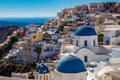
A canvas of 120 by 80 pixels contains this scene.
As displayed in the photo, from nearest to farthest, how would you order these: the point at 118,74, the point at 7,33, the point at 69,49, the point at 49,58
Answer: the point at 118,74
the point at 69,49
the point at 49,58
the point at 7,33

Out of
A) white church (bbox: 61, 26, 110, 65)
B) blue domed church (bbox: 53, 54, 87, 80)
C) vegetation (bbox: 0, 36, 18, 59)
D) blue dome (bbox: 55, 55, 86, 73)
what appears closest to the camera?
blue domed church (bbox: 53, 54, 87, 80)

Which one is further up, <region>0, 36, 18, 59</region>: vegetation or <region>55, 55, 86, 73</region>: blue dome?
<region>55, 55, 86, 73</region>: blue dome

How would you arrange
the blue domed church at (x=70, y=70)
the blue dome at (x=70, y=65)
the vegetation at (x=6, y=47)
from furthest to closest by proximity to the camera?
the vegetation at (x=6, y=47) → the blue dome at (x=70, y=65) → the blue domed church at (x=70, y=70)

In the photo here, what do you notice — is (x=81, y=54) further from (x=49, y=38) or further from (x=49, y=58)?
(x=49, y=38)

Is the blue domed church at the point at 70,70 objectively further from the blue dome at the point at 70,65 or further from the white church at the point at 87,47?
the white church at the point at 87,47

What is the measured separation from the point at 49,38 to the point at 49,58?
5.79 m

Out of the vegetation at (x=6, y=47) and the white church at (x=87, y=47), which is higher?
the white church at (x=87, y=47)

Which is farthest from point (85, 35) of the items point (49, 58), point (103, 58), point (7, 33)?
point (7, 33)

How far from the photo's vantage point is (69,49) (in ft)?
67.9

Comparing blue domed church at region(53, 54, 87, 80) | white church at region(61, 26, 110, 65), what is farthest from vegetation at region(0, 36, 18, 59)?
blue domed church at region(53, 54, 87, 80)

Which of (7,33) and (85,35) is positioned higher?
(85,35)

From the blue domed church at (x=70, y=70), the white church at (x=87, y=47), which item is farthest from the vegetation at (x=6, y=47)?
the blue domed church at (x=70, y=70)

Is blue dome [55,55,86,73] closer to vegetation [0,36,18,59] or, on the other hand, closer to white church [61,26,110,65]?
white church [61,26,110,65]

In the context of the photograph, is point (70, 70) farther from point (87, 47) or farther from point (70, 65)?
point (87, 47)
